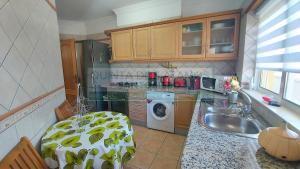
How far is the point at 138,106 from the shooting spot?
2.79m

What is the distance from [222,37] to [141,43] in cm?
141

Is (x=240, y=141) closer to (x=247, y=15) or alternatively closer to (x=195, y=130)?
(x=195, y=130)

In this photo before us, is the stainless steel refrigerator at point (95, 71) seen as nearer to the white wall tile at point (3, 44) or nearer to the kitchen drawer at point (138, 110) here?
the kitchen drawer at point (138, 110)

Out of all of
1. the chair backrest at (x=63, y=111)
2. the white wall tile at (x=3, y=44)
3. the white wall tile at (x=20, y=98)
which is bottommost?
the chair backrest at (x=63, y=111)

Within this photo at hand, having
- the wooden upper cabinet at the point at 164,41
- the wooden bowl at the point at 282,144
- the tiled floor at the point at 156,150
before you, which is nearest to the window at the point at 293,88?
the wooden bowl at the point at 282,144

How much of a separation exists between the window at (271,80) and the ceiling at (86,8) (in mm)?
2365

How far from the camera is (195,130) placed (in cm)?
104

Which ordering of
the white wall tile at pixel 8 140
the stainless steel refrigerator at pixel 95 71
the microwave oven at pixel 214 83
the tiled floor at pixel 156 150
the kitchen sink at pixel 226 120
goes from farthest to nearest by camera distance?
the stainless steel refrigerator at pixel 95 71, the microwave oven at pixel 214 83, the tiled floor at pixel 156 150, the kitchen sink at pixel 226 120, the white wall tile at pixel 8 140

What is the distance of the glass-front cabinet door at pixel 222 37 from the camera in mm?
2127

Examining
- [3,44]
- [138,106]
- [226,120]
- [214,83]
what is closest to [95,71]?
[138,106]

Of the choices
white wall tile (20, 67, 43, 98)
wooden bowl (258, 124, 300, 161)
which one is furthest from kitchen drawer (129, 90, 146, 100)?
wooden bowl (258, 124, 300, 161)

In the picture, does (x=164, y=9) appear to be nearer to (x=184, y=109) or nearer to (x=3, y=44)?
(x=184, y=109)

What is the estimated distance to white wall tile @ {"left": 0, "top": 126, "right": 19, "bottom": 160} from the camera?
89 centimetres

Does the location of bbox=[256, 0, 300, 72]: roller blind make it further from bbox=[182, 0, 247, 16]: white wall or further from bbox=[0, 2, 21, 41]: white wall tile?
bbox=[0, 2, 21, 41]: white wall tile
